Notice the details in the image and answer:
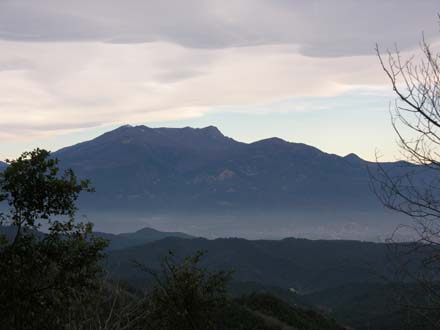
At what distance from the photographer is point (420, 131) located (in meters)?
12.1

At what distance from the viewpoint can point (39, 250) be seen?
17.7 m

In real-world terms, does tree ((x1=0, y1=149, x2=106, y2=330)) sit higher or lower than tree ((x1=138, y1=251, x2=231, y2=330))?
higher

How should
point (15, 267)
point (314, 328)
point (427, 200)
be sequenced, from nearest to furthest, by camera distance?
point (427, 200), point (15, 267), point (314, 328)

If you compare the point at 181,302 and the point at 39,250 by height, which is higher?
the point at 39,250

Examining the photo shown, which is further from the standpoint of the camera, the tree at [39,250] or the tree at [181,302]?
the tree at [181,302]

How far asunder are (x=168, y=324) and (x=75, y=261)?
42.3 ft

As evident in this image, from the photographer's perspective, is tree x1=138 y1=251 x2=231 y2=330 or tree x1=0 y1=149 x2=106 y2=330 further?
tree x1=138 y1=251 x2=231 y2=330

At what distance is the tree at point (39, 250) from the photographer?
56.4 ft

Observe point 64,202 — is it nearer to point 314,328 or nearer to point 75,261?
point 75,261

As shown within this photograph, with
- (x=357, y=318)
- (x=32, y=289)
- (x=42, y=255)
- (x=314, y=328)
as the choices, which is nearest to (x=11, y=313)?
(x=32, y=289)

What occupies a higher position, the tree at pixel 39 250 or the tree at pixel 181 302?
the tree at pixel 39 250

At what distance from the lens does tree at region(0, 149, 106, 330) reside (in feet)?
56.4

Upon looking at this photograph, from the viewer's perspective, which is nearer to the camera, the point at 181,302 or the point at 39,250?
the point at 39,250

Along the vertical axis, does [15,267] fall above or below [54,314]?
above
